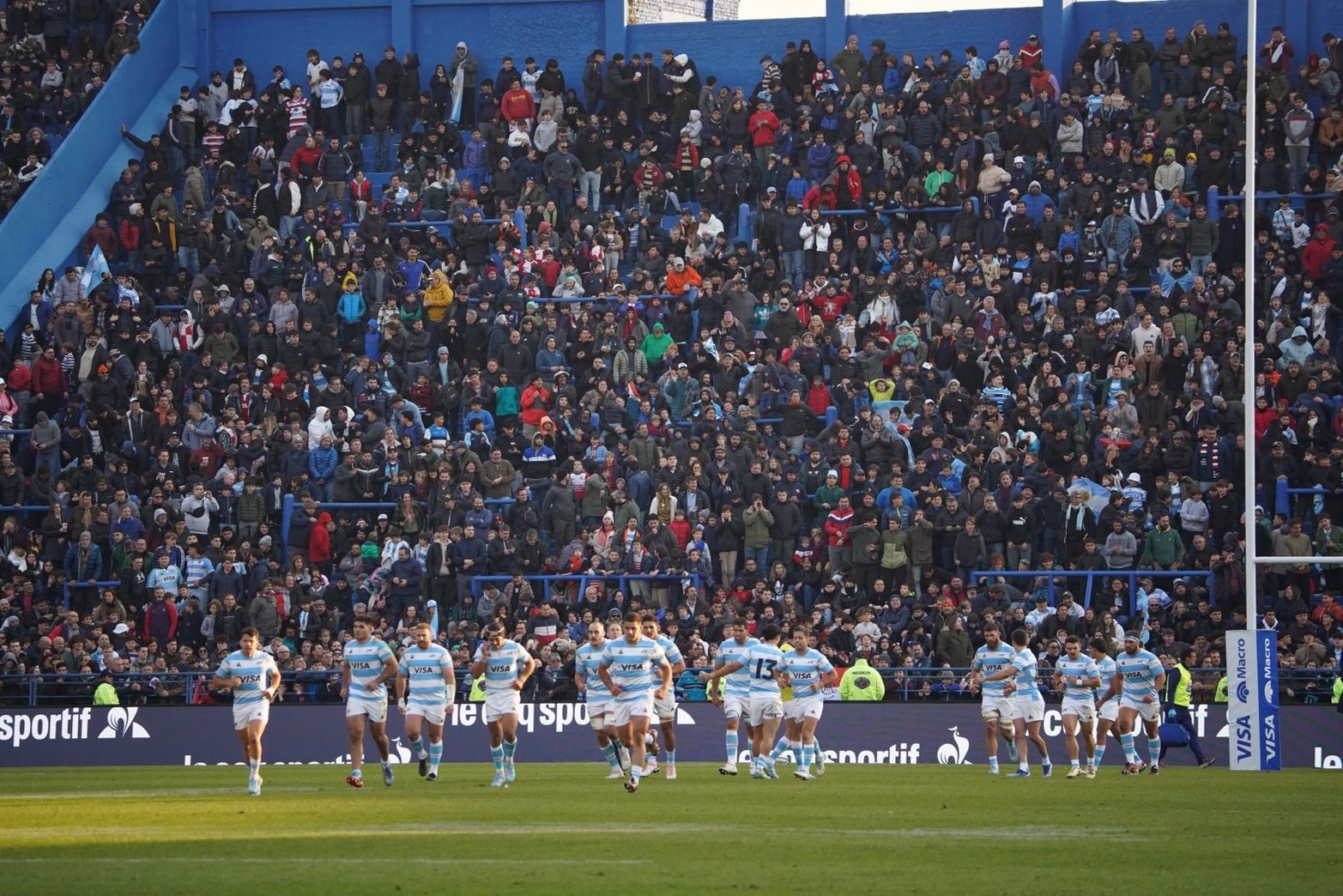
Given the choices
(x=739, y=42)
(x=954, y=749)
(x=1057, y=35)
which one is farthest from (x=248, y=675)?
(x=1057, y=35)

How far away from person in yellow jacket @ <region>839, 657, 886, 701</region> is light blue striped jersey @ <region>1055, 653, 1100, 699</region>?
14.7 ft

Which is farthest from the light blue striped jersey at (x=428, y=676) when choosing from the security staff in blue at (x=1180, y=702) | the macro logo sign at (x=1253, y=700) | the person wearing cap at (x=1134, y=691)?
the security staff in blue at (x=1180, y=702)

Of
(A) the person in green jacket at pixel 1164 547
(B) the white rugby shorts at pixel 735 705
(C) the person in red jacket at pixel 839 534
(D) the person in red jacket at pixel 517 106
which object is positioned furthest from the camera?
(D) the person in red jacket at pixel 517 106

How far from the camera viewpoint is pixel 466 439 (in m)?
37.9

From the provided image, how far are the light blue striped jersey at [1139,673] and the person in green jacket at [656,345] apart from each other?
530 inches

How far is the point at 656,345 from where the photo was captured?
3941 cm

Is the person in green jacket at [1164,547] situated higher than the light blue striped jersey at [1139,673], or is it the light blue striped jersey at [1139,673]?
the person in green jacket at [1164,547]

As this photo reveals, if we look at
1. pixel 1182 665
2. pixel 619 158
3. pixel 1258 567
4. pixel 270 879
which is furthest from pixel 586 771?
pixel 619 158

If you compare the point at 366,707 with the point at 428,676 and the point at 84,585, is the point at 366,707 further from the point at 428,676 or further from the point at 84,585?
the point at 84,585

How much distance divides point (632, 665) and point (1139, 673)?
27.8 ft

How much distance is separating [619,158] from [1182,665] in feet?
59.6

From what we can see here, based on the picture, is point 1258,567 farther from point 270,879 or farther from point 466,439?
point 270,879

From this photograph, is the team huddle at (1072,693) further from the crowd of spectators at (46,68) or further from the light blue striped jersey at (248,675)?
the crowd of spectators at (46,68)

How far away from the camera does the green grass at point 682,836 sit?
14.5m
